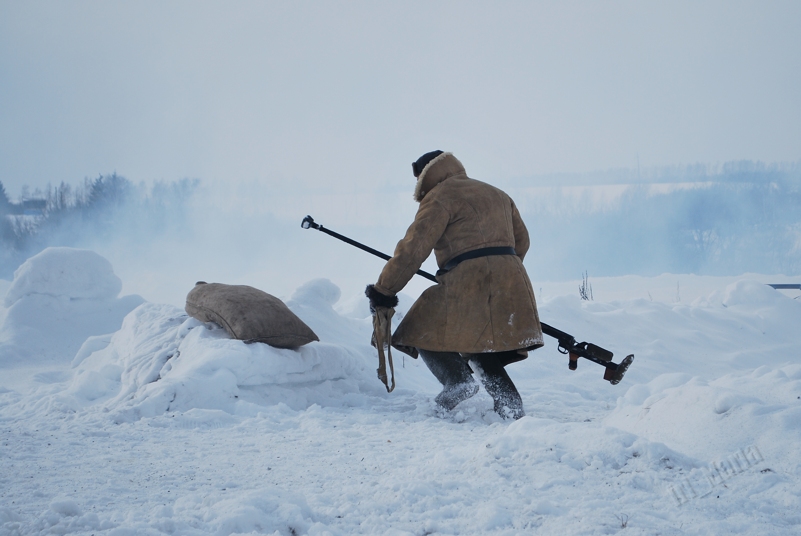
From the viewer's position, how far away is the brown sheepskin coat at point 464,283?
361 centimetres

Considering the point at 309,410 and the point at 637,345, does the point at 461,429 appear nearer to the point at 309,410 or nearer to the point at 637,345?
the point at 309,410

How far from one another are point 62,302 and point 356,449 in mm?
6164

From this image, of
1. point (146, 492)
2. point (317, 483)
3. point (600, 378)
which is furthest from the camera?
point (600, 378)

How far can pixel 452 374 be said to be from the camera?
12.5 ft

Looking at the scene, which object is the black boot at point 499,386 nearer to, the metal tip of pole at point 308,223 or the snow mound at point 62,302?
the metal tip of pole at point 308,223

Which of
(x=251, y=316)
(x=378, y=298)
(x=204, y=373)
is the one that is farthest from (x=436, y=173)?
(x=204, y=373)

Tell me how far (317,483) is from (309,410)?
4.44 feet

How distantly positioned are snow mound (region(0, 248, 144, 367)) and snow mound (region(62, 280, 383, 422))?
2040 mm

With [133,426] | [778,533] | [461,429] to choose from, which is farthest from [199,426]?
[778,533]

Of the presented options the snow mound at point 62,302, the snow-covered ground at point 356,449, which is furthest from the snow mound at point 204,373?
the snow mound at point 62,302

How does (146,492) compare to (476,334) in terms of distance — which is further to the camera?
(476,334)

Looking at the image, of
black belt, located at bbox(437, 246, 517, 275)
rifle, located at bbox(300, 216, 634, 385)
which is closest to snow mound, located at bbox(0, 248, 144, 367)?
rifle, located at bbox(300, 216, 634, 385)

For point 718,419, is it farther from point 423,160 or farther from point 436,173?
point 423,160

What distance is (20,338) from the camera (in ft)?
23.0
